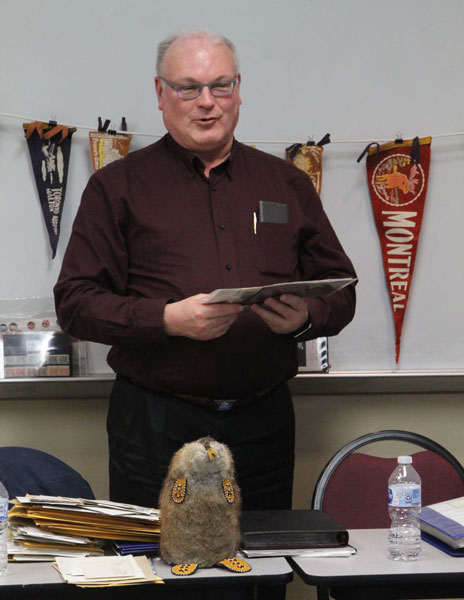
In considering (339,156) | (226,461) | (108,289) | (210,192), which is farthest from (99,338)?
(339,156)

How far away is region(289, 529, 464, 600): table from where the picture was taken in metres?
1.45

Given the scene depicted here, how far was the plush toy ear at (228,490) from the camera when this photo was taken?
1.48 meters

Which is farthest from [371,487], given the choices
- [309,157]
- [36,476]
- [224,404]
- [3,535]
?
[309,157]

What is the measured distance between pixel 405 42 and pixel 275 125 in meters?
0.57

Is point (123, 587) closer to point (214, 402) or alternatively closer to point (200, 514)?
point (200, 514)

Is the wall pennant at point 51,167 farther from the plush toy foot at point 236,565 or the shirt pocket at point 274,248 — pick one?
the plush toy foot at point 236,565

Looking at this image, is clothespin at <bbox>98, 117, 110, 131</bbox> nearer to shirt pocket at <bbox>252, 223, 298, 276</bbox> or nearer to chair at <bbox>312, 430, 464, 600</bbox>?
shirt pocket at <bbox>252, 223, 298, 276</bbox>

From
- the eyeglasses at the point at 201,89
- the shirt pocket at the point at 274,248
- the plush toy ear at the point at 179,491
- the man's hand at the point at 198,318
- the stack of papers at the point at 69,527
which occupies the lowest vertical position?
the stack of papers at the point at 69,527

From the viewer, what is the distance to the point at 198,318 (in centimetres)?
192

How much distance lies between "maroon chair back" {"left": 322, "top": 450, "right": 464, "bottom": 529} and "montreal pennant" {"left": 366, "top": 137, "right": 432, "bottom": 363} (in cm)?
90

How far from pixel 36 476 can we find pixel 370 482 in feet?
2.86

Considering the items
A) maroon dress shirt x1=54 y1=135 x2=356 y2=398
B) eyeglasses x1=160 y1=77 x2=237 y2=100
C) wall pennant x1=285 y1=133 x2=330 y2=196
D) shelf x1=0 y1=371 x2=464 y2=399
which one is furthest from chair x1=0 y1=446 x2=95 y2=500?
wall pennant x1=285 y1=133 x2=330 y2=196

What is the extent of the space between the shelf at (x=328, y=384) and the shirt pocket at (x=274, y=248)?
2.28ft

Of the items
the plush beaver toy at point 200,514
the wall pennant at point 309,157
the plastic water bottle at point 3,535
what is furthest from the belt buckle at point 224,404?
the wall pennant at point 309,157
